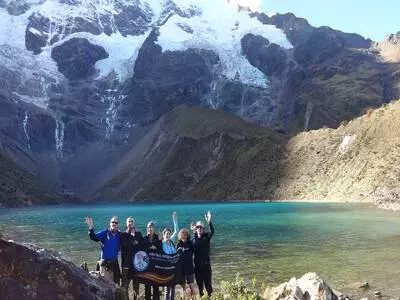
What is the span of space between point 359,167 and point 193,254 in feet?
492

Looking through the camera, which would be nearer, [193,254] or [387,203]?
[193,254]

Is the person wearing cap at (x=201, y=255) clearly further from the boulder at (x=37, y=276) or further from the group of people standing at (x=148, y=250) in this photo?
the boulder at (x=37, y=276)

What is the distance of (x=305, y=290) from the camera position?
19.1 metres

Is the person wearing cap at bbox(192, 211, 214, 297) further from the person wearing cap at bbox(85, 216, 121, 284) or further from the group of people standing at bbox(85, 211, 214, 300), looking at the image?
the person wearing cap at bbox(85, 216, 121, 284)

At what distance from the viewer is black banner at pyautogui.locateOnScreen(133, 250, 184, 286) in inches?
758

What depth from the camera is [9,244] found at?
534 inches

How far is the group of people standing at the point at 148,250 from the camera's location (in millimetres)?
19406

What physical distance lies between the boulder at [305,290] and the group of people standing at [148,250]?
2.42 m

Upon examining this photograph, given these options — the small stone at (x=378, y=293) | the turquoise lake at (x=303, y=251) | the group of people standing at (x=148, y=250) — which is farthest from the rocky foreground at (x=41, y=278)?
the turquoise lake at (x=303, y=251)

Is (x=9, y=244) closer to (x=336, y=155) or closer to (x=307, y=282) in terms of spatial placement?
(x=307, y=282)

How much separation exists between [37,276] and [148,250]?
603 cm

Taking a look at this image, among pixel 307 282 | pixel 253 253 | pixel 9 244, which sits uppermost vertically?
pixel 9 244

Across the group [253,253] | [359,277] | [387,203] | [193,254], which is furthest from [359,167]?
[193,254]

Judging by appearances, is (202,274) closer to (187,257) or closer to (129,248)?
(187,257)
